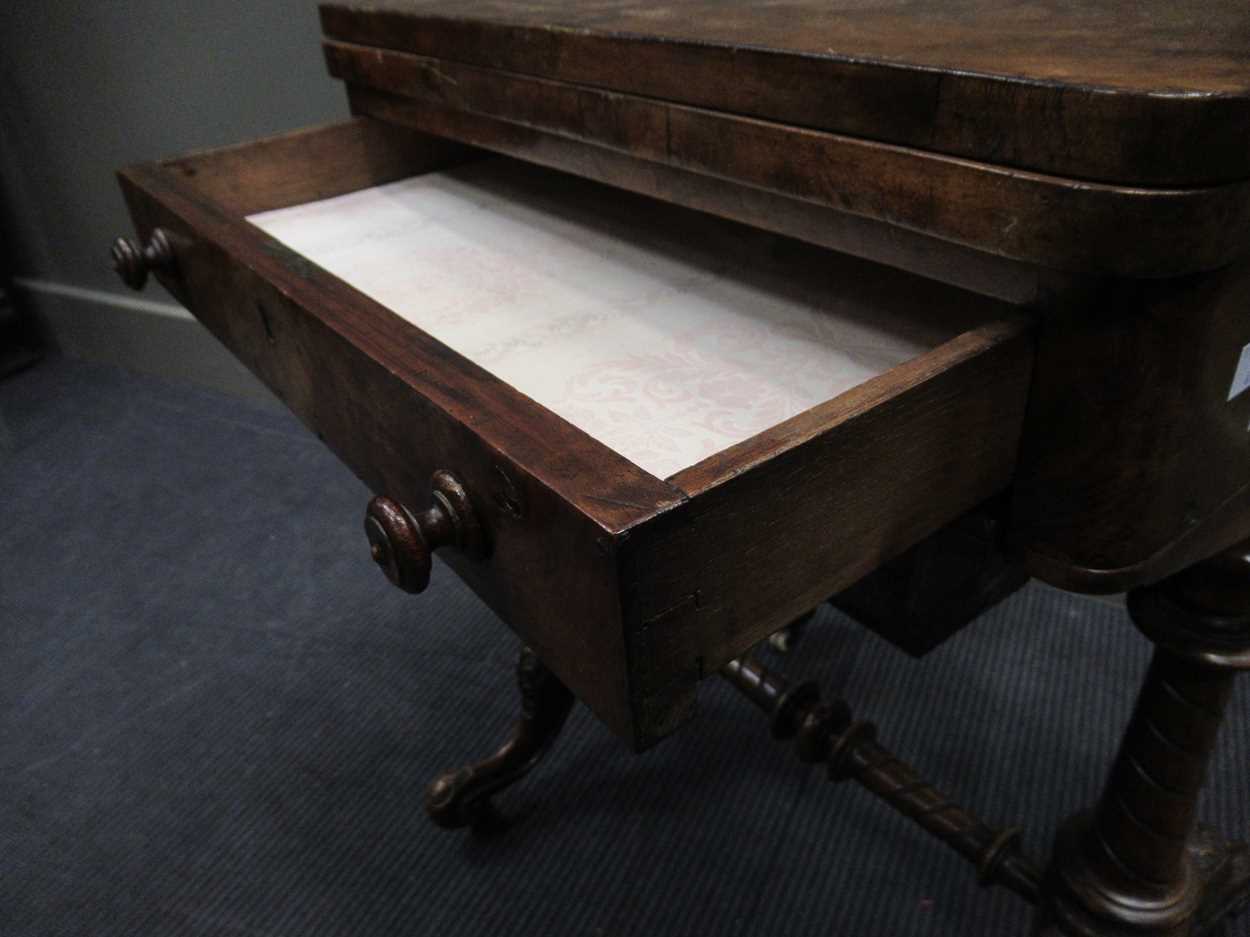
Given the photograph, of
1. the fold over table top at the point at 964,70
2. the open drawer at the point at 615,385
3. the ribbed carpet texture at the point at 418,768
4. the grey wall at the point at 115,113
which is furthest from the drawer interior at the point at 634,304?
the grey wall at the point at 115,113

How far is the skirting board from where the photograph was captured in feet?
6.79

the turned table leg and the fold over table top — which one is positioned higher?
the fold over table top

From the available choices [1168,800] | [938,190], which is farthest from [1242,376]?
[1168,800]

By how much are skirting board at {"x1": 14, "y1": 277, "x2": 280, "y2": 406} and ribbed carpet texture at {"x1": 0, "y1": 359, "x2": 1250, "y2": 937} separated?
565 mm

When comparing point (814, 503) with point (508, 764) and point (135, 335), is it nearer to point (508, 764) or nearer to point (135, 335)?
point (508, 764)

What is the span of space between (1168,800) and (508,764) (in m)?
0.62

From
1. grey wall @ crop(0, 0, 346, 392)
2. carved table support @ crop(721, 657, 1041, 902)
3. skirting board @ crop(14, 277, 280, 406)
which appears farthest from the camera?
skirting board @ crop(14, 277, 280, 406)

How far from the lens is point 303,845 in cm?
111

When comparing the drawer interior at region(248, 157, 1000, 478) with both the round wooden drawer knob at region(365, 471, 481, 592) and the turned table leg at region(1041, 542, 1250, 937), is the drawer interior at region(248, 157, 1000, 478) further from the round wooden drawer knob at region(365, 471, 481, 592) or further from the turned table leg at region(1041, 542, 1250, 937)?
the turned table leg at region(1041, 542, 1250, 937)

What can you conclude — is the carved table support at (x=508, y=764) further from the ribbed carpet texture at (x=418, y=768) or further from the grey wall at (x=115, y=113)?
the grey wall at (x=115, y=113)

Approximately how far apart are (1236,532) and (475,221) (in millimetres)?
573

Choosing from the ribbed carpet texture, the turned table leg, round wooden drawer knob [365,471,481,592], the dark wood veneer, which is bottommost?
the ribbed carpet texture

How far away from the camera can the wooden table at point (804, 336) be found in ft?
1.25

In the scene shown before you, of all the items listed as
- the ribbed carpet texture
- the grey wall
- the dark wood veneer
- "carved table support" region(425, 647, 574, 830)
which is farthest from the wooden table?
the grey wall
